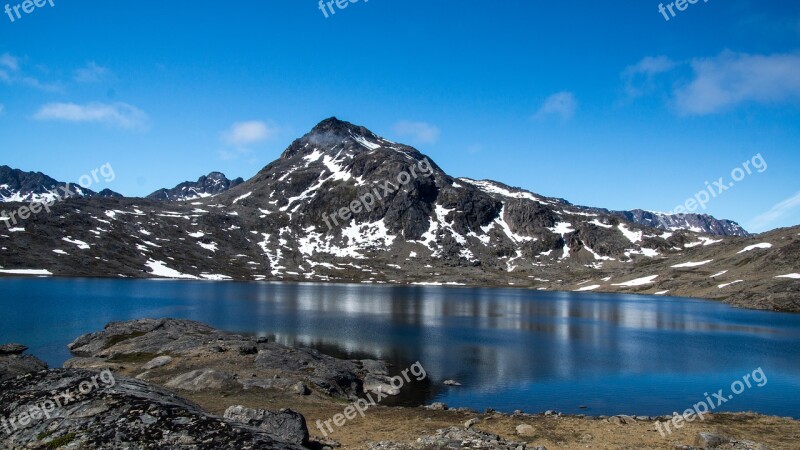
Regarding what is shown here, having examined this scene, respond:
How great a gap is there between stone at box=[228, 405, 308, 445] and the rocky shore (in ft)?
0.17

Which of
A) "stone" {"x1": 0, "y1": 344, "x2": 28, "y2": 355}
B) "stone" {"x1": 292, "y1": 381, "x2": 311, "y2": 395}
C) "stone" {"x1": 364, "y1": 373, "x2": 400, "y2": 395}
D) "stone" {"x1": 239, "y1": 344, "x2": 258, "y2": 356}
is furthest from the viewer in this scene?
"stone" {"x1": 239, "y1": 344, "x2": 258, "y2": 356}

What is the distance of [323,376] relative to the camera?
42.1 m

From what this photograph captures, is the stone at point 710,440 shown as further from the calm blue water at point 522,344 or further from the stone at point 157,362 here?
the stone at point 157,362

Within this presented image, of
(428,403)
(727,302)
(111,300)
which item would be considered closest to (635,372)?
(428,403)

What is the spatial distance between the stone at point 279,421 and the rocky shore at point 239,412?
52 millimetres

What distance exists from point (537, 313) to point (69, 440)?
132m

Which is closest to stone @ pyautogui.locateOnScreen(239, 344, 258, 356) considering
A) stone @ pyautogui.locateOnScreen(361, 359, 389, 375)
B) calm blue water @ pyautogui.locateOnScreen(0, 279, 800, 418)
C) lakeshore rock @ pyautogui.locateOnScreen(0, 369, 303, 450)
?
stone @ pyautogui.locateOnScreen(361, 359, 389, 375)

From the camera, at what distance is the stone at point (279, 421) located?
18469 mm

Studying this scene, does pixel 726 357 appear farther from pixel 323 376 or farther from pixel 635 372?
pixel 323 376

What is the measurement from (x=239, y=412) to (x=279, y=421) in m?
1.93

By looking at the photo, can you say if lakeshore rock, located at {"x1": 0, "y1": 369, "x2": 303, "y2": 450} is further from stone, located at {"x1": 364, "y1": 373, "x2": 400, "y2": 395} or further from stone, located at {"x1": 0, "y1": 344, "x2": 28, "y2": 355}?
stone, located at {"x1": 0, "y1": 344, "x2": 28, "y2": 355}

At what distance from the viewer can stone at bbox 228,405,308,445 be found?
18469 millimetres

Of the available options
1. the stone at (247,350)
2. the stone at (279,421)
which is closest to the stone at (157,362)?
the stone at (247,350)

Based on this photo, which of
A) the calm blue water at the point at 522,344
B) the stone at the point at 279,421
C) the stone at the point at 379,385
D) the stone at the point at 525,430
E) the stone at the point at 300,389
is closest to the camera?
the stone at the point at 279,421
